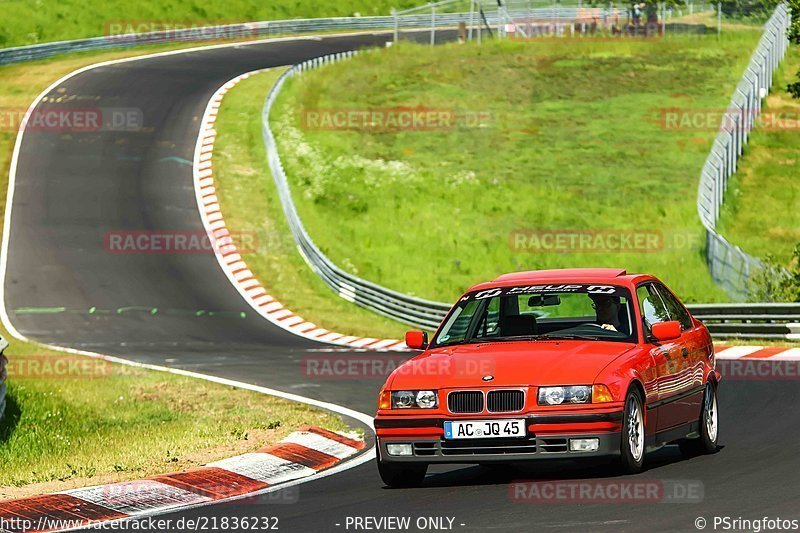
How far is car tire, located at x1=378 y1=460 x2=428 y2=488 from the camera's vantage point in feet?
34.2

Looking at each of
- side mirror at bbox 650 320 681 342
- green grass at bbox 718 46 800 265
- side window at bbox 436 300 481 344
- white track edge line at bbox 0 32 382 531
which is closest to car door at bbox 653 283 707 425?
side mirror at bbox 650 320 681 342

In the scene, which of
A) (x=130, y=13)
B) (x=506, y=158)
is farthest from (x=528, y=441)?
(x=130, y=13)

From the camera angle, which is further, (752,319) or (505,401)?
(752,319)

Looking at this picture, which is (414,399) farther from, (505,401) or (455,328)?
(455,328)

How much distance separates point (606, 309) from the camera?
11250 millimetres

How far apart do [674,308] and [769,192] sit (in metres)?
30.5

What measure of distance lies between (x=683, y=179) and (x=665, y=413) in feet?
115

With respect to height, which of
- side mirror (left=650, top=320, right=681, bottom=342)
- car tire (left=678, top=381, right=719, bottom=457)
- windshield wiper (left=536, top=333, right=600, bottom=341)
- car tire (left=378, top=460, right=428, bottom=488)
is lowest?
car tire (left=678, top=381, right=719, bottom=457)

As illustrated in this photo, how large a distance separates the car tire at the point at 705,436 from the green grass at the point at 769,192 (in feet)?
75.8

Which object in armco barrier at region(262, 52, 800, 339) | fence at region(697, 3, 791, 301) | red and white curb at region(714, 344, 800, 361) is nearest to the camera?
red and white curb at region(714, 344, 800, 361)

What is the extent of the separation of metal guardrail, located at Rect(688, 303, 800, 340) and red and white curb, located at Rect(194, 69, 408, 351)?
18.5ft

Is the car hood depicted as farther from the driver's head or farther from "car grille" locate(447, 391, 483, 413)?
the driver's head

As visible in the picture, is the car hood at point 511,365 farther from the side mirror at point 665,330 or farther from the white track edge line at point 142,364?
the white track edge line at point 142,364

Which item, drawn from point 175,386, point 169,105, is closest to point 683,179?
point 169,105
